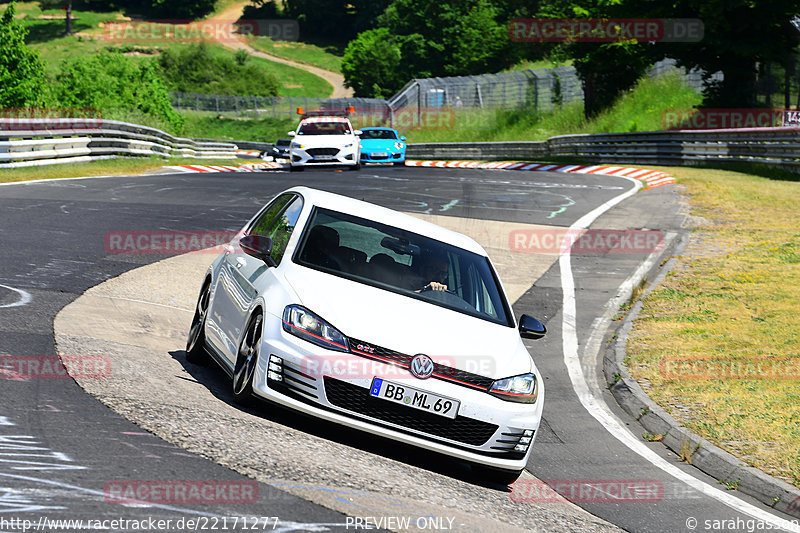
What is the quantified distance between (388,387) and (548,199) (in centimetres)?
1831

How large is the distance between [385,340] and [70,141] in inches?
917

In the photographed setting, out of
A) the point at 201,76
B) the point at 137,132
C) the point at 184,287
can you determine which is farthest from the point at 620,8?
the point at 201,76

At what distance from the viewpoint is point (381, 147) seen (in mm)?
37438

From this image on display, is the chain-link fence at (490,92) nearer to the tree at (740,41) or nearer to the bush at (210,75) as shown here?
the tree at (740,41)

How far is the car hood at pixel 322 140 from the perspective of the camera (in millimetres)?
30719

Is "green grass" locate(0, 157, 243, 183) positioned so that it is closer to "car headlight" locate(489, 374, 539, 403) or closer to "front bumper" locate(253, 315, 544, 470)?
"front bumper" locate(253, 315, 544, 470)

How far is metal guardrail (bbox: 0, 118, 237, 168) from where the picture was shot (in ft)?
79.3

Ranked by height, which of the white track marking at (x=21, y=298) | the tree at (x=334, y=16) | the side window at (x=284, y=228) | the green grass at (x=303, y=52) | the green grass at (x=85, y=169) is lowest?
the white track marking at (x=21, y=298)

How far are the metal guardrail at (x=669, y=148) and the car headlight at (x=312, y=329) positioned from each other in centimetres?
2421

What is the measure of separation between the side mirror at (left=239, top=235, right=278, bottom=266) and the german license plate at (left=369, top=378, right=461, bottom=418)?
1.43 metres

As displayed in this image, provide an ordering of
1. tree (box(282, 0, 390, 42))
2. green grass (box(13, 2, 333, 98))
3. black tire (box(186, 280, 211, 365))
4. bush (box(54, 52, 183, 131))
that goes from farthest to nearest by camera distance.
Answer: tree (box(282, 0, 390, 42)) → green grass (box(13, 2, 333, 98)) → bush (box(54, 52, 183, 131)) → black tire (box(186, 280, 211, 365))

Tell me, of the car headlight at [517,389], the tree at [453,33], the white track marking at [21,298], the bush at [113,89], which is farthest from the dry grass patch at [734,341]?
the tree at [453,33]

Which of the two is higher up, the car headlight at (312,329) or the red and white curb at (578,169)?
the car headlight at (312,329)

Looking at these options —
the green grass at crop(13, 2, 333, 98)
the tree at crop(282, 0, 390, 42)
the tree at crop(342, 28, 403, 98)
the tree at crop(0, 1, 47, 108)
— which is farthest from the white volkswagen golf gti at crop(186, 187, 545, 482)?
the tree at crop(282, 0, 390, 42)
